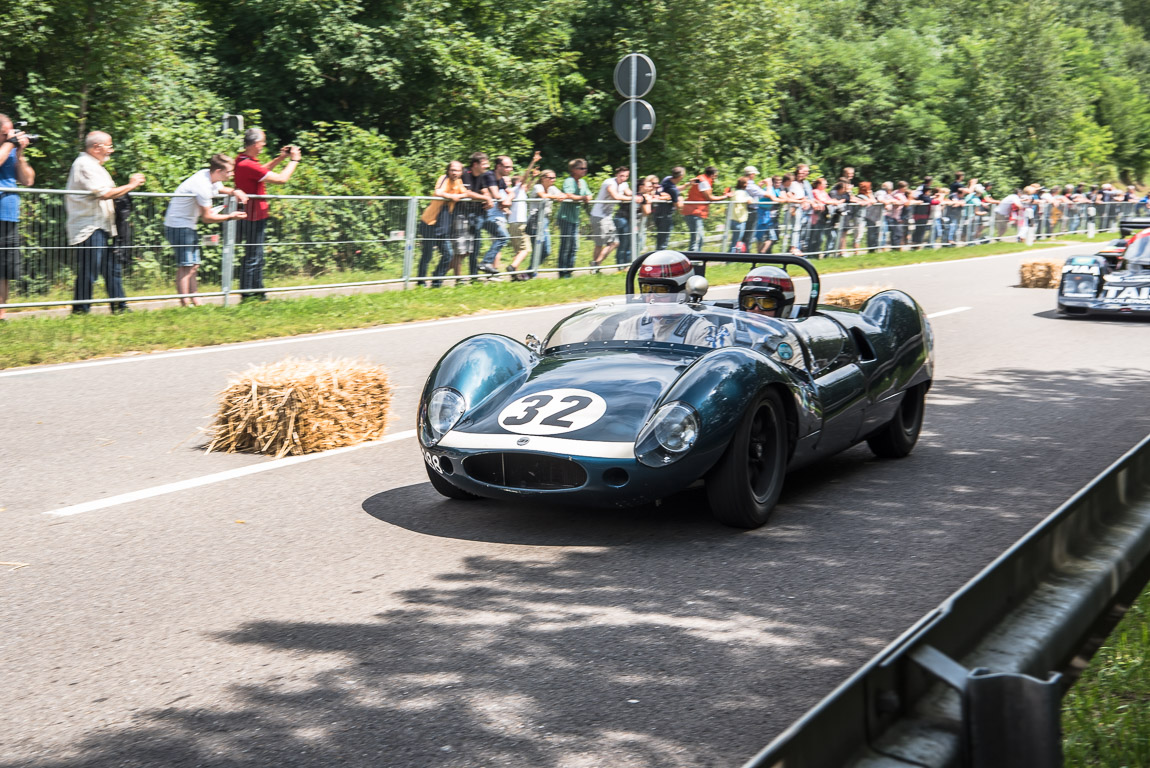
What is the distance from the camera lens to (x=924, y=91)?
4753 centimetres

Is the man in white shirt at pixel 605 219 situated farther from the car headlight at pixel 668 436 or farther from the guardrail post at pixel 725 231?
the car headlight at pixel 668 436

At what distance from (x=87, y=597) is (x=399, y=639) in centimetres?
130

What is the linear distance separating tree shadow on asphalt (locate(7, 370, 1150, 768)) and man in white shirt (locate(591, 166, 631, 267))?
13.0 m

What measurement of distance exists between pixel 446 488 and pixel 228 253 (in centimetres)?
889

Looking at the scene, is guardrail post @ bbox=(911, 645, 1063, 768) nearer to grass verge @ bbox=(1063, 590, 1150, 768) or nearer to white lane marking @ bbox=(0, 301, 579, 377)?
grass verge @ bbox=(1063, 590, 1150, 768)

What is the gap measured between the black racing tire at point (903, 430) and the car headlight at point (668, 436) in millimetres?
2226

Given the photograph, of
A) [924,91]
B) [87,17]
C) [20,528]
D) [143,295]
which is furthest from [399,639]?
[924,91]

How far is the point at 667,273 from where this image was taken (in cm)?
755

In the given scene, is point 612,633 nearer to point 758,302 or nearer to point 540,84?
point 758,302

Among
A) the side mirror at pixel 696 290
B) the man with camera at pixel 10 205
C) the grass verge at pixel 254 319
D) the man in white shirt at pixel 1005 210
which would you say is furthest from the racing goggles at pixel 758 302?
the man in white shirt at pixel 1005 210

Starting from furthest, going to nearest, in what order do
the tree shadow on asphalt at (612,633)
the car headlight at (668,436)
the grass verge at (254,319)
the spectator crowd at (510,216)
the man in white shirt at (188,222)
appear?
the man in white shirt at (188,222) → the spectator crowd at (510,216) → the grass verge at (254,319) → the car headlight at (668,436) → the tree shadow on asphalt at (612,633)

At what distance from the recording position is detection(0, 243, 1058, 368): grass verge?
11312mm

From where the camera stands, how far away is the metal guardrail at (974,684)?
2.35 meters

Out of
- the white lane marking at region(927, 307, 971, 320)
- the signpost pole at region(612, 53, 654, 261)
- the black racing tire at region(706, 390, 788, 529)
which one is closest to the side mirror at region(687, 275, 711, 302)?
the black racing tire at region(706, 390, 788, 529)
